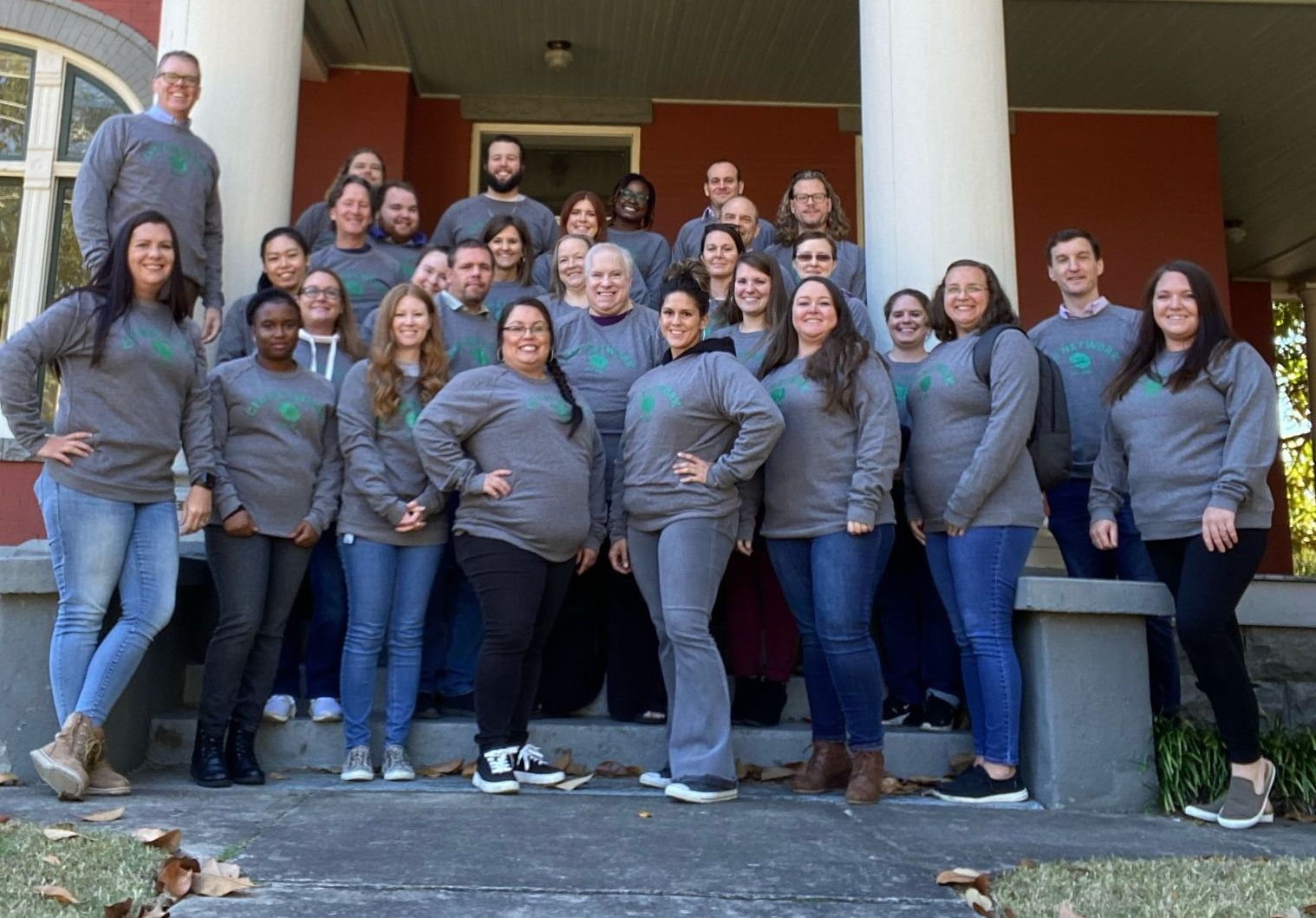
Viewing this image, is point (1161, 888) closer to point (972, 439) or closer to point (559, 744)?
point (972, 439)

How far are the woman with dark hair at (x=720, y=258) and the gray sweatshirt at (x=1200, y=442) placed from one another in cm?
179

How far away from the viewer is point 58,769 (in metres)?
3.88

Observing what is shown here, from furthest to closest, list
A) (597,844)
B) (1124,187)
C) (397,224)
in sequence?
(1124,187) < (397,224) < (597,844)

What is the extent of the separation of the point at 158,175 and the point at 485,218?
5.47ft

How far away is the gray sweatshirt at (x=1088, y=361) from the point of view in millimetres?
4965

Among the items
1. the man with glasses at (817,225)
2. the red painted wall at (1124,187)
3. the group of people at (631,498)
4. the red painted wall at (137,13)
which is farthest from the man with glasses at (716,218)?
the red painted wall at (1124,187)

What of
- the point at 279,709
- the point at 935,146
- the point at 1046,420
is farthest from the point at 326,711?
the point at 935,146

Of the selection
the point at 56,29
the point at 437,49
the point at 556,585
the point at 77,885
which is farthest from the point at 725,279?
the point at 56,29

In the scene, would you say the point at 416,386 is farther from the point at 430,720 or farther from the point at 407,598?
the point at 430,720

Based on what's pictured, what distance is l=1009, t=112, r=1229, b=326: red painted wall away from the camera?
10.5 meters

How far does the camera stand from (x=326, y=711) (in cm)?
469

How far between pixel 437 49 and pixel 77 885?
7.94m

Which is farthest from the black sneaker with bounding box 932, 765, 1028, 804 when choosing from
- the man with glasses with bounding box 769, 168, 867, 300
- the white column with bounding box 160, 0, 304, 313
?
the white column with bounding box 160, 0, 304, 313

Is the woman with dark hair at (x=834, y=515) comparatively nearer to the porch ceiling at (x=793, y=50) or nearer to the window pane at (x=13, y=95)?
the porch ceiling at (x=793, y=50)
